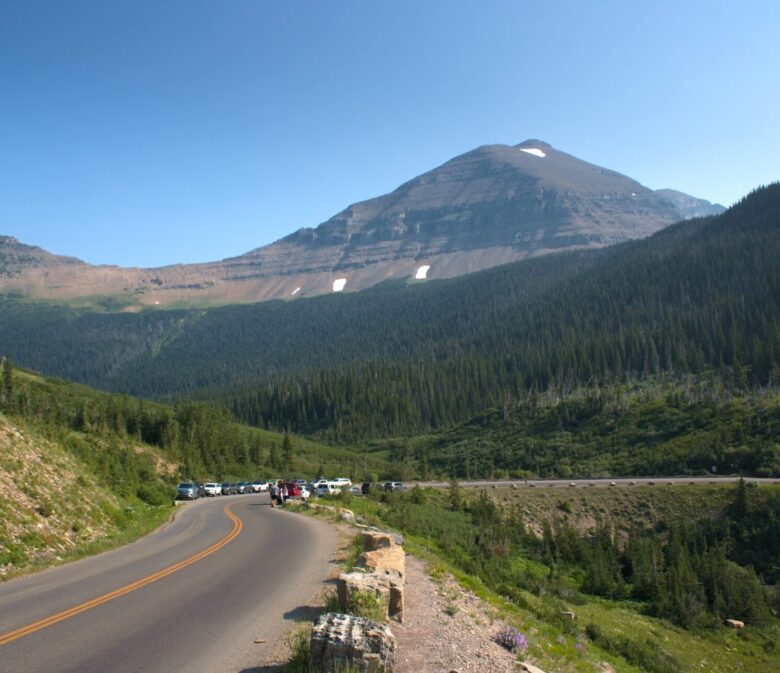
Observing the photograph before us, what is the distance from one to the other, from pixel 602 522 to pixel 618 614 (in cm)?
2585

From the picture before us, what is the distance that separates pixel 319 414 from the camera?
154m

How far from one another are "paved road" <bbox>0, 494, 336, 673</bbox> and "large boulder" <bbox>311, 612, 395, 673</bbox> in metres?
1.46

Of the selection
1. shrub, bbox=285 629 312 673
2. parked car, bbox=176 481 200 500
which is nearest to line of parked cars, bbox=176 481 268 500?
parked car, bbox=176 481 200 500

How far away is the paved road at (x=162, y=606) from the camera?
9.03 meters

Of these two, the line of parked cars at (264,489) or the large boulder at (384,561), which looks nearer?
the large boulder at (384,561)

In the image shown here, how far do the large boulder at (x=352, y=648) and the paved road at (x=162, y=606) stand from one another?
1.46 meters

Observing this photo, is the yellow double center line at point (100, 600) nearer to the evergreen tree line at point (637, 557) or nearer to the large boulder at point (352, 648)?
the large boulder at point (352, 648)

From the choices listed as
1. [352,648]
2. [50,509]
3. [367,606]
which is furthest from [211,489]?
[352,648]

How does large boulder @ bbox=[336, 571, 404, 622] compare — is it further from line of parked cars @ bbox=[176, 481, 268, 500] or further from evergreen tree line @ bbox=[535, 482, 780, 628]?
line of parked cars @ bbox=[176, 481, 268, 500]

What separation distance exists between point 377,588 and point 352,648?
8.62 ft

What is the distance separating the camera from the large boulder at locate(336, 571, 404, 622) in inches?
402

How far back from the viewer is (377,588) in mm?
10586

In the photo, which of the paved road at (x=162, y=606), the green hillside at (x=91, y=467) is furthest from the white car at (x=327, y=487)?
the paved road at (x=162, y=606)

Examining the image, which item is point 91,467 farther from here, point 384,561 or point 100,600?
point 384,561
